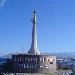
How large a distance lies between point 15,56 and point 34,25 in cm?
1026

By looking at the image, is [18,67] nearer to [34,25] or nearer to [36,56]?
[36,56]

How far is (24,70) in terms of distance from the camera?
272ft

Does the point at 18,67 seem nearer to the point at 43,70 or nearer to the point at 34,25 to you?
the point at 43,70

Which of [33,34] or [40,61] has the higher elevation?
[33,34]

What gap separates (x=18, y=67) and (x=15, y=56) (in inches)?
118

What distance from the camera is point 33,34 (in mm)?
87562

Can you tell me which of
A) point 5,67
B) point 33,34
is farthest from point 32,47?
point 5,67

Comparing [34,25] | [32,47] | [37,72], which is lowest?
[37,72]

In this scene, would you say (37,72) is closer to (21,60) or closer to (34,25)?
(21,60)

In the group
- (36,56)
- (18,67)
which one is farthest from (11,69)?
(36,56)

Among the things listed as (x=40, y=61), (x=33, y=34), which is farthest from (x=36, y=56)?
(x=33, y=34)

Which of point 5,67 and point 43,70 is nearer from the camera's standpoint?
point 43,70

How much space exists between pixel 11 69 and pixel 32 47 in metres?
8.22

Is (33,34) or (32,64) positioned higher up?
(33,34)
